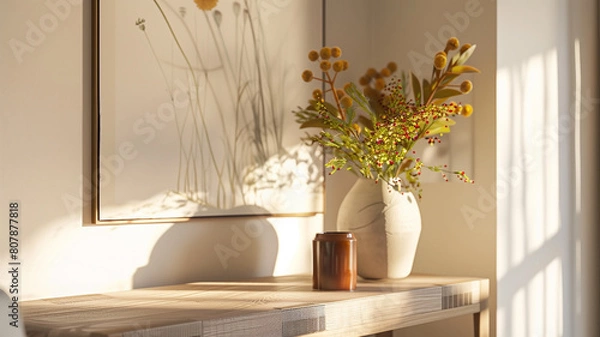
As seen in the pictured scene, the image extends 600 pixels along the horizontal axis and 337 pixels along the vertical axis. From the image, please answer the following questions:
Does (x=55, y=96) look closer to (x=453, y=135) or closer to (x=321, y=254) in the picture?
(x=321, y=254)

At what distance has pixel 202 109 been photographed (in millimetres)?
2389

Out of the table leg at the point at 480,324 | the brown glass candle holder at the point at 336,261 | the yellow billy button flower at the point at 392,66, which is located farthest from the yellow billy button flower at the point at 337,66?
the table leg at the point at 480,324

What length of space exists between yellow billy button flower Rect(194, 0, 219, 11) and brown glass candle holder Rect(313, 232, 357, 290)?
0.76m

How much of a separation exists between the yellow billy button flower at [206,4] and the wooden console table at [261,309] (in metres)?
0.80

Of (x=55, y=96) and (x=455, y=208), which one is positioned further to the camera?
(x=455, y=208)

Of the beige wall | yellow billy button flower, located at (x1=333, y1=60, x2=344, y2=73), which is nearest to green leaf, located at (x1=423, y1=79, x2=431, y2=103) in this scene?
yellow billy button flower, located at (x1=333, y1=60, x2=344, y2=73)

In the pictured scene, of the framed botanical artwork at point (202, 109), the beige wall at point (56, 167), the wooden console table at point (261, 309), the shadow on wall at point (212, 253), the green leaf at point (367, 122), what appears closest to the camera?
the wooden console table at point (261, 309)

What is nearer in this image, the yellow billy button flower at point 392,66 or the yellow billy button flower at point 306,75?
the yellow billy button flower at point 306,75

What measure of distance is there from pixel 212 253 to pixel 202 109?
0.43m

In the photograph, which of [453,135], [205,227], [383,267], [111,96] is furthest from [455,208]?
[111,96]

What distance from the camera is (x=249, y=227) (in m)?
2.54

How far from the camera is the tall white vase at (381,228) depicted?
2.41 meters

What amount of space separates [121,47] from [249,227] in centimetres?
70

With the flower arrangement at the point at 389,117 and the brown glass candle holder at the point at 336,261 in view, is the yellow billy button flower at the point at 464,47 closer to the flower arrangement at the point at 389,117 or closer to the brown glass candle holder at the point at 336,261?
the flower arrangement at the point at 389,117
